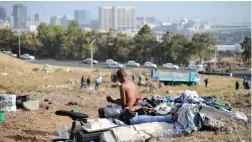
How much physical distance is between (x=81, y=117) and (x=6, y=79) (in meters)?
27.2

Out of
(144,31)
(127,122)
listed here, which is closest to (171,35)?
(144,31)

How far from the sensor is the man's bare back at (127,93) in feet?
25.4

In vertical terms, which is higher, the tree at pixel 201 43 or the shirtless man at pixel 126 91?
the shirtless man at pixel 126 91

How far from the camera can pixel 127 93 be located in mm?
7758

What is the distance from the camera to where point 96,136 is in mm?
6750

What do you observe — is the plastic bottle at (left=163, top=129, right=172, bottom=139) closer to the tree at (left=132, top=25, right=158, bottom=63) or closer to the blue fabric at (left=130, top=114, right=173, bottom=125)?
the blue fabric at (left=130, top=114, right=173, bottom=125)

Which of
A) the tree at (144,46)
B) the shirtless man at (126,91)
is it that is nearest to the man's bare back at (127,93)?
the shirtless man at (126,91)

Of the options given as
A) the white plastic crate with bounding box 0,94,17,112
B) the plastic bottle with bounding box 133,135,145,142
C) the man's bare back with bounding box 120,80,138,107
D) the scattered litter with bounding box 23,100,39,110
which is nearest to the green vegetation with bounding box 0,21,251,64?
the scattered litter with bounding box 23,100,39,110

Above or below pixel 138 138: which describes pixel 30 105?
below

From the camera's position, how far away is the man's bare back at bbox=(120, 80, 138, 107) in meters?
7.73

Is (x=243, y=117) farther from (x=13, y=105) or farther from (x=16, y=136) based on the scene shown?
(x=13, y=105)

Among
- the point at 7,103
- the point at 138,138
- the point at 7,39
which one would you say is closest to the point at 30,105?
the point at 7,103

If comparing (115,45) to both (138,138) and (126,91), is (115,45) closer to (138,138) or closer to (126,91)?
(126,91)

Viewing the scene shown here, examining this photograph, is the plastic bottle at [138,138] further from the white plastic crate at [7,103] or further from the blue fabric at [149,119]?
the white plastic crate at [7,103]
